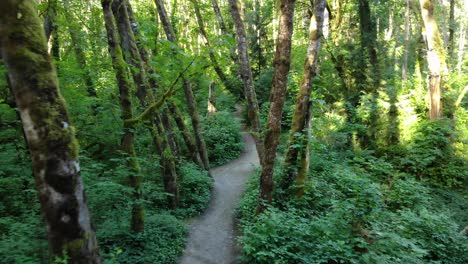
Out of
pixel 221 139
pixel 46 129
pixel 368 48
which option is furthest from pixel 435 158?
pixel 46 129

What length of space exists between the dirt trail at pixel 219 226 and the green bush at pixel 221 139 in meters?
1.22

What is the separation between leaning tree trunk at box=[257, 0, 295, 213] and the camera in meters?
7.34

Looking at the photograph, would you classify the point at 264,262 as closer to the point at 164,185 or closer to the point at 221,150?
the point at 164,185

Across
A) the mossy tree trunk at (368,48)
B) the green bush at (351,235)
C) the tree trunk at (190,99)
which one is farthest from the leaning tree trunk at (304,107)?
the mossy tree trunk at (368,48)

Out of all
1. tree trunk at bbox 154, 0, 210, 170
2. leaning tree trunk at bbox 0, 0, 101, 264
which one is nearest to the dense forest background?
leaning tree trunk at bbox 0, 0, 101, 264

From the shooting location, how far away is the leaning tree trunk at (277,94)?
7344 millimetres

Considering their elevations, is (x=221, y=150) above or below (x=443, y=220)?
above

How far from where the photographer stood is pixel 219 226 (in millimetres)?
9242

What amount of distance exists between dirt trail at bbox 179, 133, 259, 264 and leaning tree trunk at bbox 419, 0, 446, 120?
8.42 m

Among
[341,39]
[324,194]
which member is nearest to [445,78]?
[341,39]

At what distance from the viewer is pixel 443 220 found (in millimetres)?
7578

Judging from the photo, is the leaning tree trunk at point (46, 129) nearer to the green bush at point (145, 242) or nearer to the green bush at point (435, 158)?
the green bush at point (145, 242)

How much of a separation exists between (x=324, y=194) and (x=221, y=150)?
8339 mm

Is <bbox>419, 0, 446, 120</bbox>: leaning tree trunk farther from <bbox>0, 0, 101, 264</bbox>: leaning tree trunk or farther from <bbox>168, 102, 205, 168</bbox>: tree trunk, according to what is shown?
<bbox>0, 0, 101, 264</bbox>: leaning tree trunk
